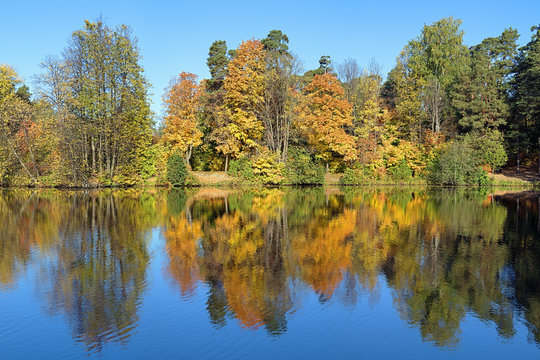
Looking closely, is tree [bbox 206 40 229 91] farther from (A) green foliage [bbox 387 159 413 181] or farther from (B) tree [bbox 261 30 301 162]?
(A) green foliage [bbox 387 159 413 181]

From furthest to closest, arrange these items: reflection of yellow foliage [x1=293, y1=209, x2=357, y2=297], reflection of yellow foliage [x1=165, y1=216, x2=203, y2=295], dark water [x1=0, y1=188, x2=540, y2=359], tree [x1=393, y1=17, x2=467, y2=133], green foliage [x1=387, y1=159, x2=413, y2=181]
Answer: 1. tree [x1=393, y1=17, x2=467, y2=133]
2. green foliage [x1=387, y1=159, x2=413, y2=181]
3. reflection of yellow foliage [x1=165, y1=216, x2=203, y2=295]
4. reflection of yellow foliage [x1=293, y1=209, x2=357, y2=297]
5. dark water [x1=0, y1=188, x2=540, y2=359]

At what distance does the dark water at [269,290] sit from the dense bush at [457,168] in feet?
87.4

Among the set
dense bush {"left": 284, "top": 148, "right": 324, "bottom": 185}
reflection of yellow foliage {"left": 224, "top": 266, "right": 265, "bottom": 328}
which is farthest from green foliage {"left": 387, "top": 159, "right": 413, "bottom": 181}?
reflection of yellow foliage {"left": 224, "top": 266, "right": 265, "bottom": 328}

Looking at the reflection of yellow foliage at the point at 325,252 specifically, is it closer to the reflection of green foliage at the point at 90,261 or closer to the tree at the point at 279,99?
the reflection of green foliage at the point at 90,261

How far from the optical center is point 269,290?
9.24 meters

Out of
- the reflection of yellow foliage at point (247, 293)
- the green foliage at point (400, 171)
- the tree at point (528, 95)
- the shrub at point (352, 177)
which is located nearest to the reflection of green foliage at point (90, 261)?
the reflection of yellow foliage at point (247, 293)

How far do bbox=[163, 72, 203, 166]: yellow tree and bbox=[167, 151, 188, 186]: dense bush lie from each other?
1.78 m

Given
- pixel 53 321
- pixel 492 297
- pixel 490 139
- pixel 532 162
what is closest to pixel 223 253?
pixel 53 321

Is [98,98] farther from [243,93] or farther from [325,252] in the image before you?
[325,252]

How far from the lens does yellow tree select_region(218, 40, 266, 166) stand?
43594mm

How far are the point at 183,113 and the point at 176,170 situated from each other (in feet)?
20.3

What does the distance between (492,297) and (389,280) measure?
214 centimetres

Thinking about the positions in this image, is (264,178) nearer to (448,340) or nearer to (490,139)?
(490,139)

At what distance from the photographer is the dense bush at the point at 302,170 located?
44.7 metres
